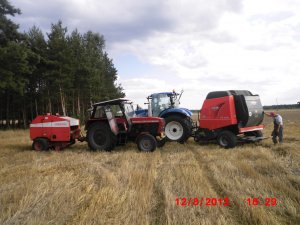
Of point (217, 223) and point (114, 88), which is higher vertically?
point (114, 88)

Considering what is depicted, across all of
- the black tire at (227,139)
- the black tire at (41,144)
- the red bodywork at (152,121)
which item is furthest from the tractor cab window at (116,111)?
the black tire at (227,139)

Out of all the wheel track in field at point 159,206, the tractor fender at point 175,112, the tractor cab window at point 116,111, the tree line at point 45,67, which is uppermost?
the tree line at point 45,67

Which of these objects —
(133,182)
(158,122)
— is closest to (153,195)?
(133,182)

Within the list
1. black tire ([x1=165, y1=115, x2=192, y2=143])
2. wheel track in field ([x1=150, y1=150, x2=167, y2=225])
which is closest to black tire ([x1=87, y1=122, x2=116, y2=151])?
A: black tire ([x1=165, y1=115, x2=192, y2=143])

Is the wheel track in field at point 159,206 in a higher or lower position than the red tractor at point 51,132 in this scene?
lower

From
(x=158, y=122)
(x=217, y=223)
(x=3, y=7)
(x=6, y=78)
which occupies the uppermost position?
(x=3, y=7)

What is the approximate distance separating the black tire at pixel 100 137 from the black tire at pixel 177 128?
2.47 metres

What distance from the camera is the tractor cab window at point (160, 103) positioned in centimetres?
1367

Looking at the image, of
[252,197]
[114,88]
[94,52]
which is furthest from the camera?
[114,88]

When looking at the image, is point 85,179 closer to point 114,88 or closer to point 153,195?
point 153,195

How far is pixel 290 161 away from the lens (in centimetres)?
820

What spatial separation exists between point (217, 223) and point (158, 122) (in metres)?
7.28

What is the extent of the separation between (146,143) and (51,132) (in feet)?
12.0

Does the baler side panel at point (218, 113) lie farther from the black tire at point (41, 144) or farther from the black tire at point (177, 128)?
the black tire at point (41, 144)
